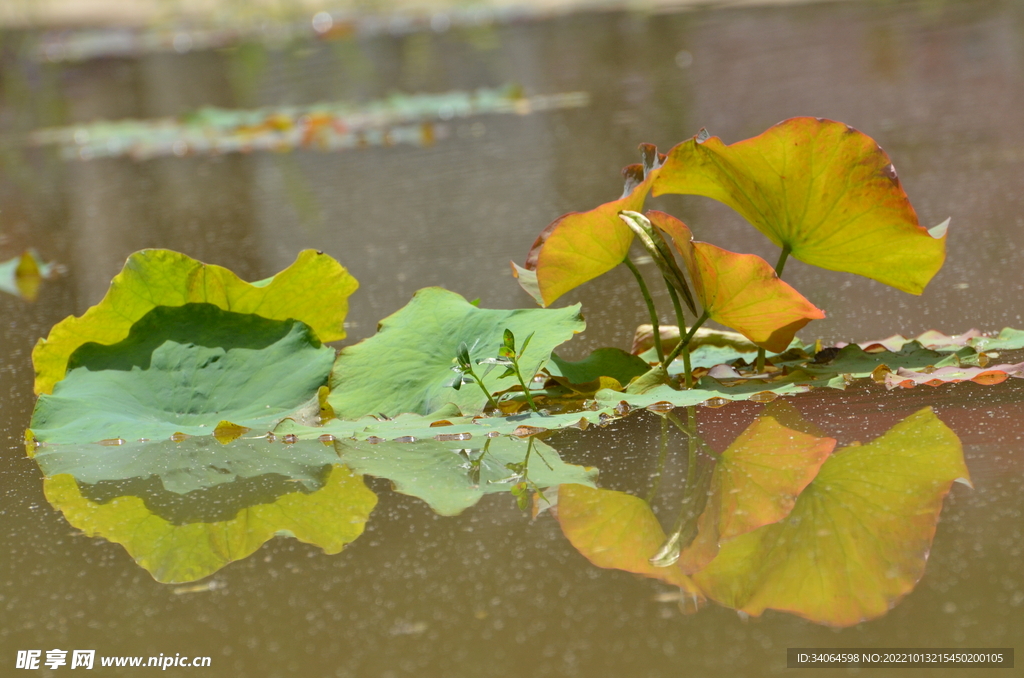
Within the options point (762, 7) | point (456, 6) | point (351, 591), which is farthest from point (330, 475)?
point (456, 6)

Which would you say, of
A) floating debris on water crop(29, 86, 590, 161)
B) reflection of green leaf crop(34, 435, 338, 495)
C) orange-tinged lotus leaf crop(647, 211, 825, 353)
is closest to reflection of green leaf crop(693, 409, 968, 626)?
orange-tinged lotus leaf crop(647, 211, 825, 353)

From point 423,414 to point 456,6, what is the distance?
9.37 meters

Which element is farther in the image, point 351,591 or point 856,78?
point 856,78

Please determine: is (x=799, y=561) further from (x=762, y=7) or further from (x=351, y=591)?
(x=762, y=7)

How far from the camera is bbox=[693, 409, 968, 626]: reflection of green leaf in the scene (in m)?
0.78

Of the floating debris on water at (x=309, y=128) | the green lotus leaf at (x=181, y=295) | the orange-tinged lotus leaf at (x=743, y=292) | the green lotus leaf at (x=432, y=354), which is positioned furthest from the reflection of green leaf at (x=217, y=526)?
the floating debris on water at (x=309, y=128)

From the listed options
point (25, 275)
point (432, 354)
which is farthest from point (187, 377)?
point (25, 275)

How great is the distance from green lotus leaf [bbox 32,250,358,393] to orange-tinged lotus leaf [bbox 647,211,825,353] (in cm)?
37

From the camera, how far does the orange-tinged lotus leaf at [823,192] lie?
114 centimetres

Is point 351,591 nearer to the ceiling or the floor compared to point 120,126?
nearer to the ceiling

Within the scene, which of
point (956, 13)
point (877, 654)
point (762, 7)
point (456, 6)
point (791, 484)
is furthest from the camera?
point (456, 6)

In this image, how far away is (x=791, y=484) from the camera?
965 millimetres

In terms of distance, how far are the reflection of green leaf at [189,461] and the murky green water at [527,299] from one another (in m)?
0.04

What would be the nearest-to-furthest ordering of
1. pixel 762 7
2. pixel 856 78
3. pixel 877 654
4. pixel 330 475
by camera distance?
1. pixel 877 654
2. pixel 330 475
3. pixel 856 78
4. pixel 762 7
